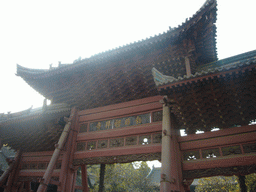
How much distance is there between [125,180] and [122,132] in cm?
1316

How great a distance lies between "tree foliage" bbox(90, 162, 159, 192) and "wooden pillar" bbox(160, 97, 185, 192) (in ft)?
39.5

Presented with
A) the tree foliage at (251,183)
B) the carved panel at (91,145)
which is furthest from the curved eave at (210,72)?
the tree foliage at (251,183)

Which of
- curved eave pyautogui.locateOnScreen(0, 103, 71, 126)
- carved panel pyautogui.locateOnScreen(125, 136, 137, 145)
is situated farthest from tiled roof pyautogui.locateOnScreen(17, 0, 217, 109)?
carved panel pyautogui.locateOnScreen(125, 136, 137, 145)

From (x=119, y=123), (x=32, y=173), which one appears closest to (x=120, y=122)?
(x=119, y=123)

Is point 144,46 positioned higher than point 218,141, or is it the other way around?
point 144,46

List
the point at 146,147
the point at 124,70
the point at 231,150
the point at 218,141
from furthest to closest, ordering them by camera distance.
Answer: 1. the point at 124,70
2. the point at 146,147
3. the point at 218,141
4. the point at 231,150

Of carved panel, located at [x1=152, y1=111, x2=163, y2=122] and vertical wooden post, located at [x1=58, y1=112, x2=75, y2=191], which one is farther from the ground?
carved panel, located at [x1=152, y1=111, x2=163, y2=122]

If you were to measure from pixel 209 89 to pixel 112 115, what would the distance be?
316cm

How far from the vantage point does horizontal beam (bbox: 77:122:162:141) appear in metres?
4.83

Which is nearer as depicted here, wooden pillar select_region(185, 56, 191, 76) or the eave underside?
the eave underside

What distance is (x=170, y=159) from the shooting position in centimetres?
371

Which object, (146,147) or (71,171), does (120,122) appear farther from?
(71,171)

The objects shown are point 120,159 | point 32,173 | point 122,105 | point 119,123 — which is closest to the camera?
point 120,159

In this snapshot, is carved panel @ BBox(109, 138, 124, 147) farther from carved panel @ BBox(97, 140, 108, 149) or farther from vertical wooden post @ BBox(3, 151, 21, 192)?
vertical wooden post @ BBox(3, 151, 21, 192)
